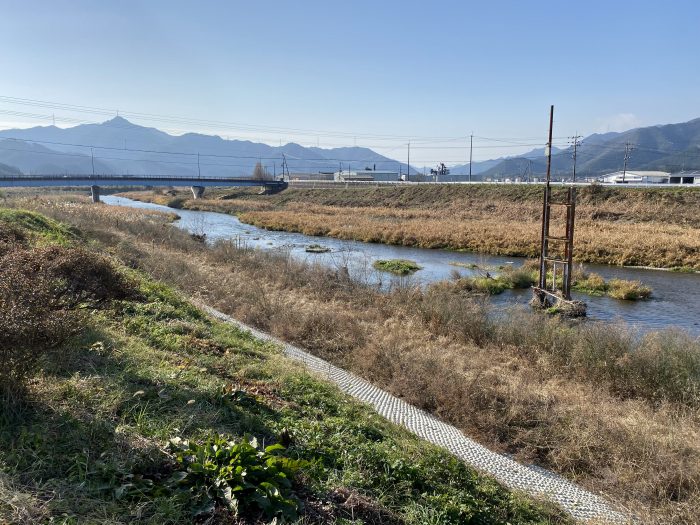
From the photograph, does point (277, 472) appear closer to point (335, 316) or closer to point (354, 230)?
point (335, 316)

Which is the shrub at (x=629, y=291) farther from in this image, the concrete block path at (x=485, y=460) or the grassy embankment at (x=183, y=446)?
the grassy embankment at (x=183, y=446)

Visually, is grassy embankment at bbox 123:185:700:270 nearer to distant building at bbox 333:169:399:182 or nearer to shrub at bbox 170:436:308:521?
shrub at bbox 170:436:308:521

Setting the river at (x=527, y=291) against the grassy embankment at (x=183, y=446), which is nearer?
the grassy embankment at (x=183, y=446)

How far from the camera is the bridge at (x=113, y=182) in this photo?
241 feet

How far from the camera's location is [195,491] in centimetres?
388

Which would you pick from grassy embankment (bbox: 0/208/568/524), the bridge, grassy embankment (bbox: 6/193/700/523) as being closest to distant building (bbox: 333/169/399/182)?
the bridge

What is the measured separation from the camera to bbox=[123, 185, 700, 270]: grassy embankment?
33.4m

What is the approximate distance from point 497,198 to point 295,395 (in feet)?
199

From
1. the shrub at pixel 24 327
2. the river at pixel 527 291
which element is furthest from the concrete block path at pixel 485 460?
the river at pixel 527 291

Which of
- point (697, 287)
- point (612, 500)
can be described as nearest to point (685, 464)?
point (612, 500)

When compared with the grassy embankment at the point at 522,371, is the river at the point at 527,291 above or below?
below

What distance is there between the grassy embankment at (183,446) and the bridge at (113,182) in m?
78.9

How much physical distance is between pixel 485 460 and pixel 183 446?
4.41m

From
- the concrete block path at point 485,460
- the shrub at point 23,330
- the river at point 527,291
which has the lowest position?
the river at point 527,291
